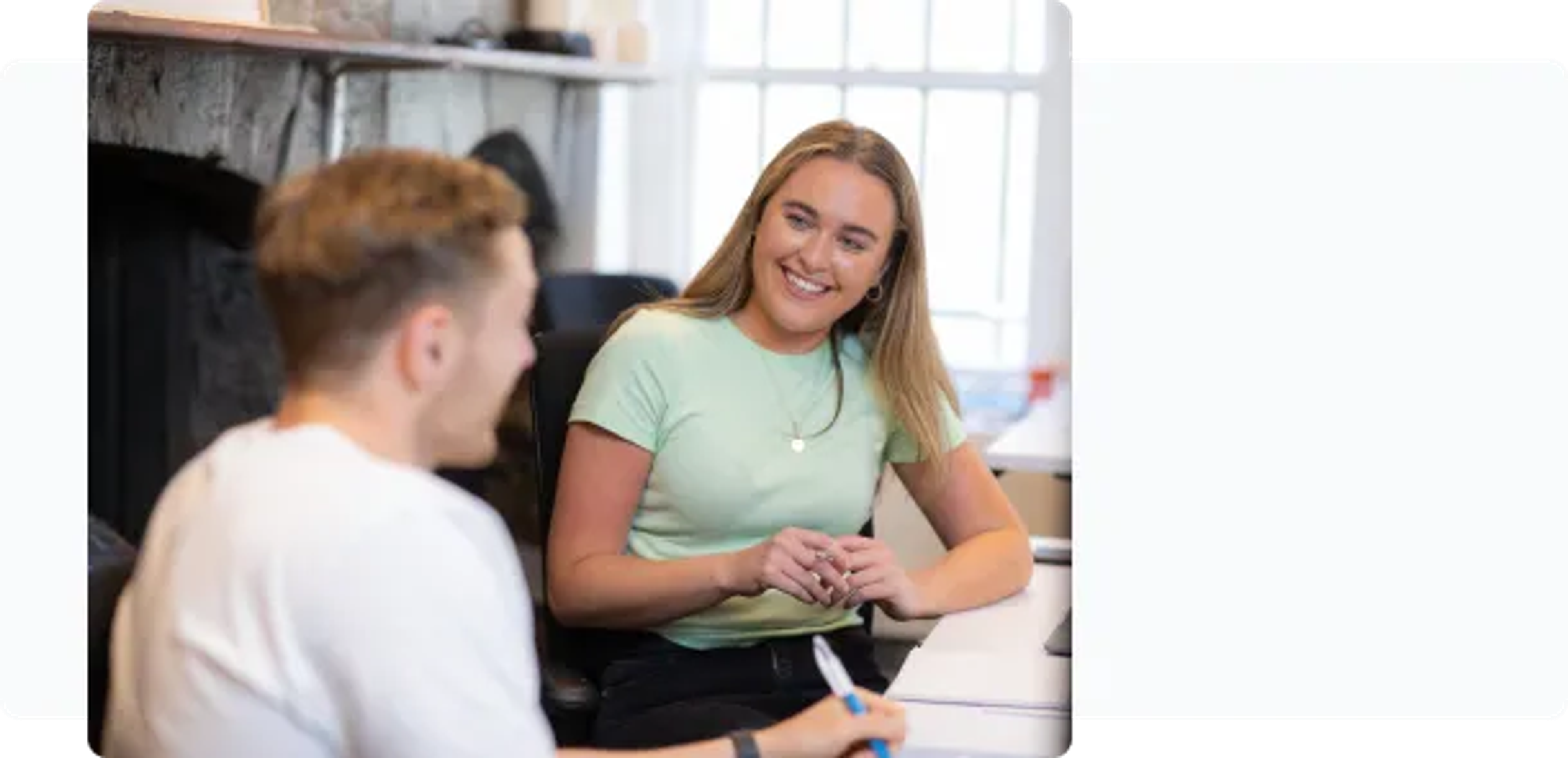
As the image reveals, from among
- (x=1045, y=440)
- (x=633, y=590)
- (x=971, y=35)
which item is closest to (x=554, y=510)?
(x=633, y=590)

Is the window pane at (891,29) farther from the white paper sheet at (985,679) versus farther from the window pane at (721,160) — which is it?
the white paper sheet at (985,679)

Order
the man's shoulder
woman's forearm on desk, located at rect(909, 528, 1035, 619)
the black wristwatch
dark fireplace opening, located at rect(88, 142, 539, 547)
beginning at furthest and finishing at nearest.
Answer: woman's forearm on desk, located at rect(909, 528, 1035, 619), dark fireplace opening, located at rect(88, 142, 539, 547), the black wristwatch, the man's shoulder

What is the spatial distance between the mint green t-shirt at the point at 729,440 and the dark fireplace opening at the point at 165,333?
0.30ft

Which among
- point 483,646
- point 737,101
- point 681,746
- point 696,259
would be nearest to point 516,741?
point 483,646

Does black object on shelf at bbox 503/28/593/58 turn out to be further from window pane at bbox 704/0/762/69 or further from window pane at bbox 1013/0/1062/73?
window pane at bbox 1013/0/1062/73

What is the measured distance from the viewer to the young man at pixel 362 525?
1.22 meters

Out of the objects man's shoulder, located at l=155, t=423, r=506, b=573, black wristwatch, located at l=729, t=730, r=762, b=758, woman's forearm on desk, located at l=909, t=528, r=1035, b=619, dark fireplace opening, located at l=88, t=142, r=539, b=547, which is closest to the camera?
man's shoulder, located at l=155, t=423, r=506, b=573

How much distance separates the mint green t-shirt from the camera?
1636 millimetres

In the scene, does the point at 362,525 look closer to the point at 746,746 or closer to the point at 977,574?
the point at 746,746

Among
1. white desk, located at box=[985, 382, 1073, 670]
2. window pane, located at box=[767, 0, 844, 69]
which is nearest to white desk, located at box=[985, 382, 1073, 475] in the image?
white desk, located at box=[985, 382, 1073, 670]

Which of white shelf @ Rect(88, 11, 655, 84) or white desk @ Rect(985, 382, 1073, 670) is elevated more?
white shelf @ Rect(88, 11, 655, 84)

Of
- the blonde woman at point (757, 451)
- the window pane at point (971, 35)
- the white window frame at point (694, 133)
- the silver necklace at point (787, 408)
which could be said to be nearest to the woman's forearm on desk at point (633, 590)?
the blonde woman at point (757, 451)

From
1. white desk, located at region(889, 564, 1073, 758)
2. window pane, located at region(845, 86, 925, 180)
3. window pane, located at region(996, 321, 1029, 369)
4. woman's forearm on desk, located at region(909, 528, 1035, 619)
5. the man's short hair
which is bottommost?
white desk, located at region(889, 564, 1073, 758)

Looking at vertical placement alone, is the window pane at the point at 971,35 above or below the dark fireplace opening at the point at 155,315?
above
